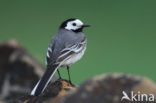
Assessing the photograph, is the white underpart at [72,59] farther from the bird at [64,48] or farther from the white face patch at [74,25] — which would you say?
the white face patch at [74,25]

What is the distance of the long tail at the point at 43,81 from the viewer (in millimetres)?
5766

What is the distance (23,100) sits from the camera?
5582 millimetres

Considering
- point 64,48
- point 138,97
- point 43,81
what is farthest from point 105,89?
point 64,48

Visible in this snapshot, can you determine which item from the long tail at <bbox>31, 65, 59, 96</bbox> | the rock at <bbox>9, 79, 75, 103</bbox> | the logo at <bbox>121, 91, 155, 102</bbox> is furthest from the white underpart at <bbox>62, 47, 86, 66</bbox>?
the logo at <bbox>121, 91, 155, 102</bbox>

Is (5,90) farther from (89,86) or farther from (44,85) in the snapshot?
(89,86)

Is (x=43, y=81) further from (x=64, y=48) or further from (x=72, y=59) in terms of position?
(x=72, y=59)

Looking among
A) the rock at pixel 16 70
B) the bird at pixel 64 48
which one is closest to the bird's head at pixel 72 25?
the bird at pixel 64 48

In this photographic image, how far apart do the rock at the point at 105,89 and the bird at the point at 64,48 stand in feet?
5.82

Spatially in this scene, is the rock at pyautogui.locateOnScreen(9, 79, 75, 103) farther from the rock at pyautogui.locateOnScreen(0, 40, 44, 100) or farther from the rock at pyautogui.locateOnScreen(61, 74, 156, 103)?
the rock at pyautogui.locateOnScreen(0, 40, 44, 100)

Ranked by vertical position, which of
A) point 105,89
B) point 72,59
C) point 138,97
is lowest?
point 72,59

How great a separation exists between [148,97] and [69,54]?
270 centimetres

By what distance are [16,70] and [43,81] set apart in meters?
1.97

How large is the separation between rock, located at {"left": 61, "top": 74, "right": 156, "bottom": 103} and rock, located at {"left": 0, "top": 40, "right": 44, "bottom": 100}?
11.1 feet

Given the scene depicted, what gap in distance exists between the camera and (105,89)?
14.2 ft
